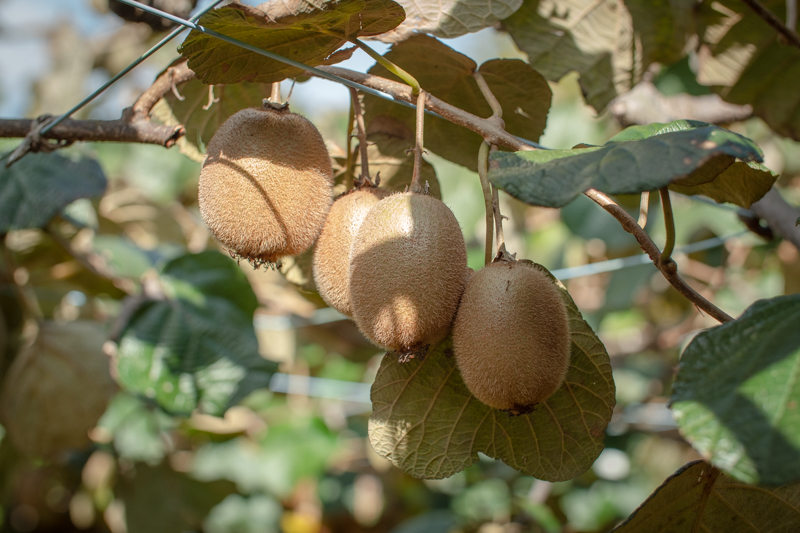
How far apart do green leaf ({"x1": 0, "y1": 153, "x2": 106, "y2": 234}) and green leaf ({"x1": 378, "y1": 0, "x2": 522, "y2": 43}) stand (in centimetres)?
96

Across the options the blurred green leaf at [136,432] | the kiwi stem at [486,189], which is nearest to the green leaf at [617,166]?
the kiwi stem at [486,189]

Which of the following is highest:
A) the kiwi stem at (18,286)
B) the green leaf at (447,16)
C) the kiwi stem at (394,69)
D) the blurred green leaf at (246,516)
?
the green leaf at (447,16)

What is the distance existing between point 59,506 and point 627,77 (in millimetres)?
3070

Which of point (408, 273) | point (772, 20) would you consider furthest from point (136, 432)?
point (772, 20)

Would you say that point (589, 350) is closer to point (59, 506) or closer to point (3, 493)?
point (3, 493)

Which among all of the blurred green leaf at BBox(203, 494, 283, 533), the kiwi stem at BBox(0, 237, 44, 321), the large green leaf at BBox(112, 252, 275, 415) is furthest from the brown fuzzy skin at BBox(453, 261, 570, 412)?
the blurred green leaf at BBox(203, 494, 283, 533)

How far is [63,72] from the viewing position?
373cm

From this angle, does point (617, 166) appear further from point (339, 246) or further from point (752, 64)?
point (752, 64)

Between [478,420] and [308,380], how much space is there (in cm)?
231

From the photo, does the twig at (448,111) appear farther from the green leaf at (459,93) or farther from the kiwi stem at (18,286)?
the kiwi stem at (18,286)

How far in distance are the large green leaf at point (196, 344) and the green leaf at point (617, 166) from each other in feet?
3.37

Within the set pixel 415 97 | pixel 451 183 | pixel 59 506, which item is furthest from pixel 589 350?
pixel 59 506

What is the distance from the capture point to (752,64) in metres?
1.55

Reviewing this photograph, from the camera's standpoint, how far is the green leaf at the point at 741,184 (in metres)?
0.80
